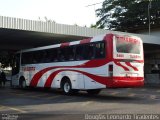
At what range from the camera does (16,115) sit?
12.7 meters

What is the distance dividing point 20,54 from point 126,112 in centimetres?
1565

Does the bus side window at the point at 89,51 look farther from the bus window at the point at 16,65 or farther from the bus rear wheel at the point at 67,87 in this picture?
the bus window at the point at 16,65

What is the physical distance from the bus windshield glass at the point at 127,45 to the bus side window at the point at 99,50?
0.74 metres

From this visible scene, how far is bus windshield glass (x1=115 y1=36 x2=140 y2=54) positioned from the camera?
18.9m

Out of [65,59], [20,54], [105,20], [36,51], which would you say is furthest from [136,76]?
[105,20]

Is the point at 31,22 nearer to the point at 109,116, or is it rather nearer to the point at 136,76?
the point at 136,76

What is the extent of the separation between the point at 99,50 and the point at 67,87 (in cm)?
377

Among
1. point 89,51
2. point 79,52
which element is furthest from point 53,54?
point 89,51

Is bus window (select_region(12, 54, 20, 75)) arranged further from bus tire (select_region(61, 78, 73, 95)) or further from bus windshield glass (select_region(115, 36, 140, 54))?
bus windshield glass (select_region(115, 36, 140, 54))

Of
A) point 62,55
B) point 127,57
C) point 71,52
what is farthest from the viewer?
point 62,55

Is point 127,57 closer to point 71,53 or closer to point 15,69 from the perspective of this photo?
point 71,53

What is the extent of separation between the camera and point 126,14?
56.4 m

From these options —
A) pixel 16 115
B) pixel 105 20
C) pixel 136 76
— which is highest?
pixel 105 20

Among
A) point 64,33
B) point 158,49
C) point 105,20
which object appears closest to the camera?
point 64,33
